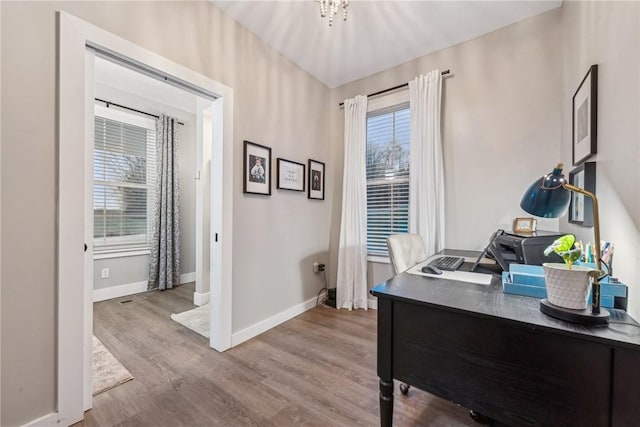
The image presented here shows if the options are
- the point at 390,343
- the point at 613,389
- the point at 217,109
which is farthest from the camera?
the point at 217,109

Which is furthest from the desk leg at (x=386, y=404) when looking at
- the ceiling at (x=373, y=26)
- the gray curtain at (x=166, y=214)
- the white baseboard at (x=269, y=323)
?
the gray curtain at (x=166, y=214)

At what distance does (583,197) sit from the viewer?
1.45 m

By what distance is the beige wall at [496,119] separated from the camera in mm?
2133

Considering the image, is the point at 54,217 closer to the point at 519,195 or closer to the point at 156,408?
the point at 156,408

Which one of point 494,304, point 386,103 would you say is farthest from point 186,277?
point 494,304

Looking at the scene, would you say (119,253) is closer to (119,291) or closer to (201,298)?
(119,291)

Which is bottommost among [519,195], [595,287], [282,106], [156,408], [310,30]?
[156,408]

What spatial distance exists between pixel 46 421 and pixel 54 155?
1355 mm

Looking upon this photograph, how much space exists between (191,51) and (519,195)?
2.89 meters

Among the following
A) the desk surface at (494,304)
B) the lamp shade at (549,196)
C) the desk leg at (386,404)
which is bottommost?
the desk leg at (386,404)

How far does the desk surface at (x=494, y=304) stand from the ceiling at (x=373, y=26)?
2.12m

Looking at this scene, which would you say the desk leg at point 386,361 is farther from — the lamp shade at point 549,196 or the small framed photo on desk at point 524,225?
the small framed photo on desk at point 524,225

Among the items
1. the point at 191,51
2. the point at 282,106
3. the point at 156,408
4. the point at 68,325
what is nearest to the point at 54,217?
the point at 68,325

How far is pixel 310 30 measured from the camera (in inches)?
91.7
